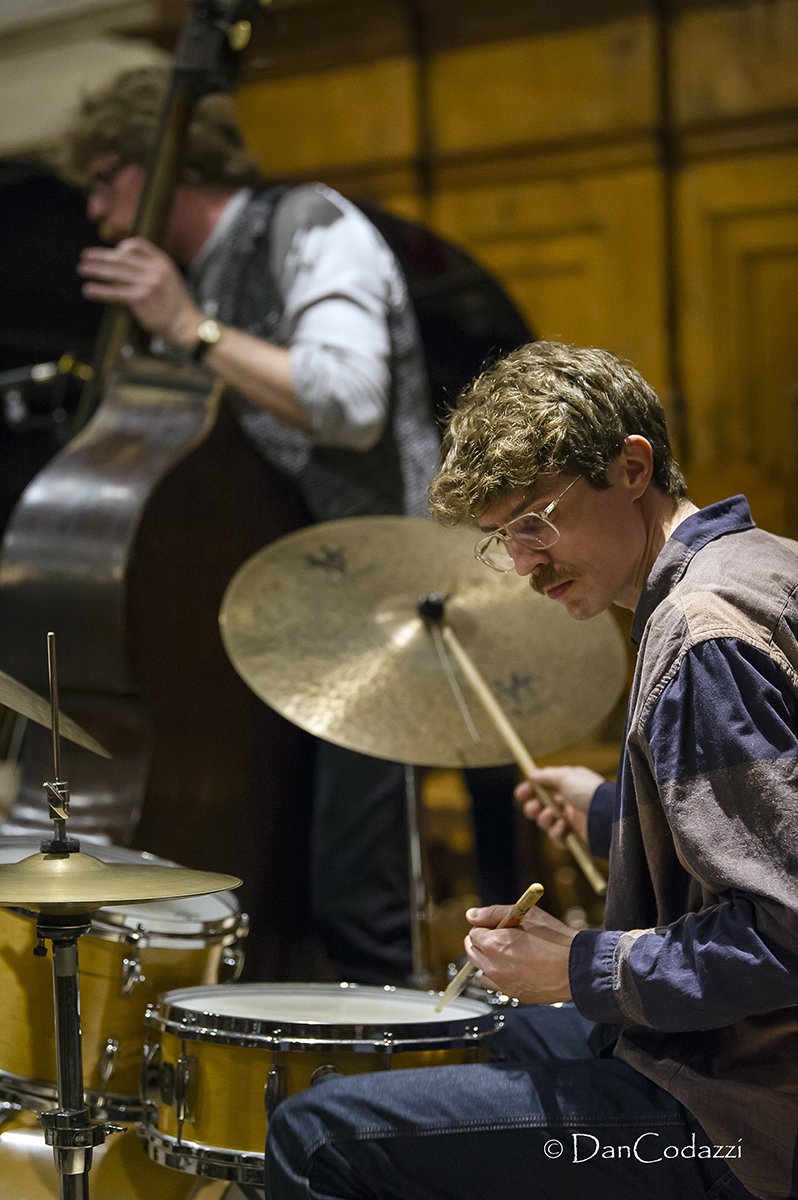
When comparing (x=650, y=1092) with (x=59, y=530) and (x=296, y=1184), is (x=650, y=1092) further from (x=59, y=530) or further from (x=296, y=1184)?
(x=59, y=530)

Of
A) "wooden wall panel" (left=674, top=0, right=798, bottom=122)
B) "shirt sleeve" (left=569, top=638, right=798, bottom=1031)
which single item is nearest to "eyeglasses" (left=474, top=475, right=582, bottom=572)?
"shirt sleeve" (left=569, top=638, right=798, bottom=1031)

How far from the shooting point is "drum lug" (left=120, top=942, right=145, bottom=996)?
4.84 ft

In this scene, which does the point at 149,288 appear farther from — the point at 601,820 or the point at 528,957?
the point at 528,957

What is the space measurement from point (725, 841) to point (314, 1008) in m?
0.65

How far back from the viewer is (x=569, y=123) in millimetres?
3520

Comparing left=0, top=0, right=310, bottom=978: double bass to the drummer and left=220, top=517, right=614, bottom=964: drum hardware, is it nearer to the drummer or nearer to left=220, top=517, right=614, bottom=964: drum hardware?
left=220, top=517, right=614, bottom=964: drum hardware

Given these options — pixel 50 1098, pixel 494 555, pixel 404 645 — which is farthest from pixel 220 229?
pixel 50 1098

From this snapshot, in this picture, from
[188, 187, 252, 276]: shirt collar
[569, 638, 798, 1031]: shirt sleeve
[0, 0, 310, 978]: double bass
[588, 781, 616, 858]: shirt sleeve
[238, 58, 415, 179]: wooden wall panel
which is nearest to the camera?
[569, 638, 798, 1031]: shirt sleeve

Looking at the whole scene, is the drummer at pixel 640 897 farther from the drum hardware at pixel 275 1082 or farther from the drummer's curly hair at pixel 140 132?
the drummer's curly hair at pixel 140 132

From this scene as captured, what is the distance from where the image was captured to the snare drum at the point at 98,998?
4.76 feet

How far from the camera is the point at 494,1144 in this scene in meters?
1.12

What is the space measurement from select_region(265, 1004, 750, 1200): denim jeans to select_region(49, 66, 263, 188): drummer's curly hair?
1.91 meters

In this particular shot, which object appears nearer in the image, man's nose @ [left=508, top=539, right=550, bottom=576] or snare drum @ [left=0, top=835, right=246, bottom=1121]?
man's nose @ [left=508, top=539, right=550, bottom=576]

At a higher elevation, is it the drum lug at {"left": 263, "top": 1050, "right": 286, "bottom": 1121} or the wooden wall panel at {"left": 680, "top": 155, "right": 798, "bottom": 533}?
the wooden wall panel at {"left": 680, "top": 155, "right": 798, "bottom": 533}
